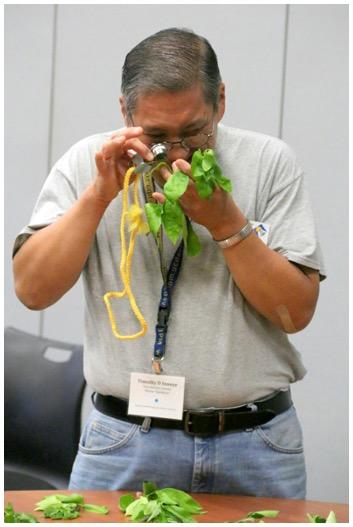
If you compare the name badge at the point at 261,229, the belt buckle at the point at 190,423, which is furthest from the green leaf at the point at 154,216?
the belt buckle at the point at 190,423

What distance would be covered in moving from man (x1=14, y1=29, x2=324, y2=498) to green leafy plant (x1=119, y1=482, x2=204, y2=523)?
0.17 meters

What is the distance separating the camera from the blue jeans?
1.62 meters

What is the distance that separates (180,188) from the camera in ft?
4.78

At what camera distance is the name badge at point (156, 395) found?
5.32ft

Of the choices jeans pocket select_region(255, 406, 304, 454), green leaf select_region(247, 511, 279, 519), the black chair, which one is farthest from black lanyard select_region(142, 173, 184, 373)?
the black chair

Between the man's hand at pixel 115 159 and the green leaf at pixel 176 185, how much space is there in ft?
0.27

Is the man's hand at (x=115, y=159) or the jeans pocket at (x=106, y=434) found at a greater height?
the man's hand at (x=115, y=159)

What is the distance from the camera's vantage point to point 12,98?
3.52 m

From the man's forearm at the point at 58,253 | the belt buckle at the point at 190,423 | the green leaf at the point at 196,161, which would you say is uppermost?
the green leaf at the point at 196,161

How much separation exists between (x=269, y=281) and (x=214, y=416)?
0.29m

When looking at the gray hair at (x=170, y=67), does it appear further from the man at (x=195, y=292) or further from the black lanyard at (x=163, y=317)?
the black lanyard at (x=163, y=317)

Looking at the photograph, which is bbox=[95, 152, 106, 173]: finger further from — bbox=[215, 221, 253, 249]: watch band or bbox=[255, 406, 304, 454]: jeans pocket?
bbox=[255, 406, 304, 454]: jeans pocket

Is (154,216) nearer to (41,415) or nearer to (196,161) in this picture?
(196,161)

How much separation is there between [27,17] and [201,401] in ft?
7.90
